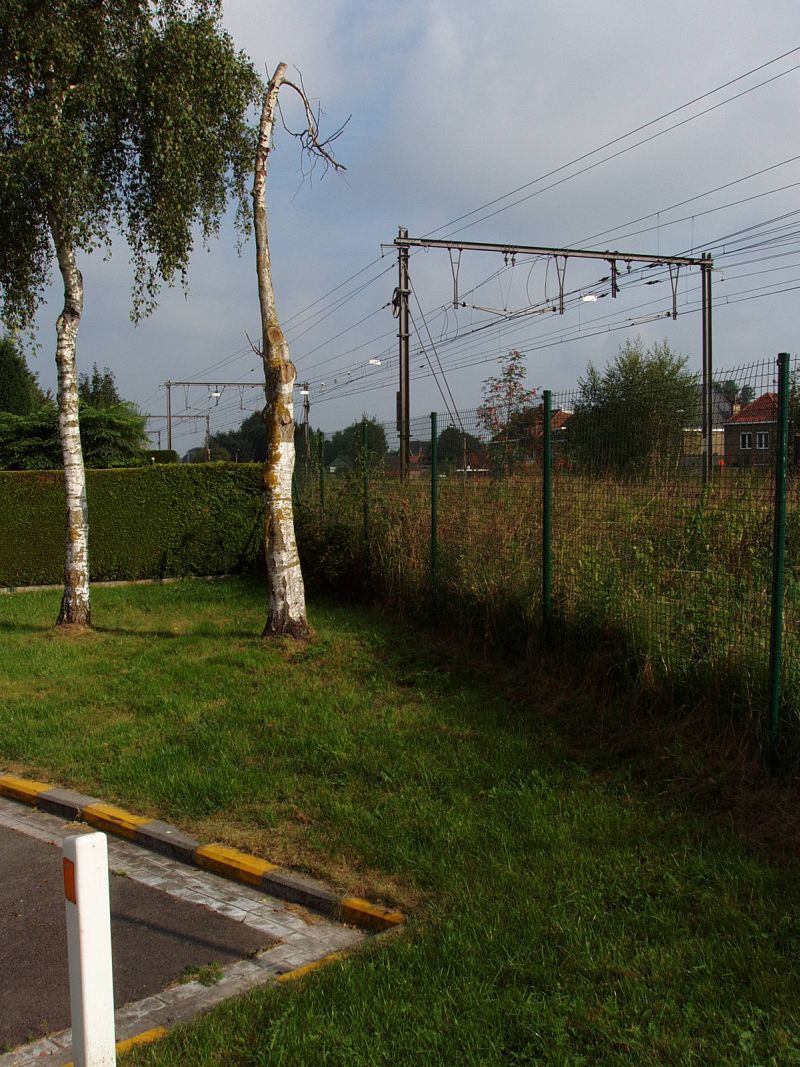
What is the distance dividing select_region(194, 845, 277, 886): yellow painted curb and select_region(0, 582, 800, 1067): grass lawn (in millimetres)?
160

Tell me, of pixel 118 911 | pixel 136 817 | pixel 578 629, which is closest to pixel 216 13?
pixel 578 629

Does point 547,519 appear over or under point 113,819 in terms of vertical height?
over

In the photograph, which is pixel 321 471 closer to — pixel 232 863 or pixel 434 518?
pixel 434 518

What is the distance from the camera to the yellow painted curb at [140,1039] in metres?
3.29

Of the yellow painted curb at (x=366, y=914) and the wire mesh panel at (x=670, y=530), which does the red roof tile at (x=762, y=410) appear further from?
the yellow painted curb at (x=366, y=914)

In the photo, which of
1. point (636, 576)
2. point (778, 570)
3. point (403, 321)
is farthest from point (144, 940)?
point (403, 321)

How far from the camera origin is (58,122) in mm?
10484

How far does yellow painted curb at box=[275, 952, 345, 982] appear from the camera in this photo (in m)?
3.76

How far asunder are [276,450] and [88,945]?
24.4 ft

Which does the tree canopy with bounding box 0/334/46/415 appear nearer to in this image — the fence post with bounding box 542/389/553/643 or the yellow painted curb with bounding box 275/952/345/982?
the fence post with bounding box 542/389/553/643

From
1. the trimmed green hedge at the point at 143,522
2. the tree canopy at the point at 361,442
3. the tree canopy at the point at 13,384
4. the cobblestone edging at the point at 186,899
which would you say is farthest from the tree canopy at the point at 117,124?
the tree canopy at the point at 13,384

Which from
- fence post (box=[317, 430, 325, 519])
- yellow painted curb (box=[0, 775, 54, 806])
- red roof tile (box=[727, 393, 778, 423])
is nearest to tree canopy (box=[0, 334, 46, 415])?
fence post (box=[317, 430, 325, 519])

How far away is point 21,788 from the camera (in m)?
6.32

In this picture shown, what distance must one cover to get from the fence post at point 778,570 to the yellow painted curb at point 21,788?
4.85 m
